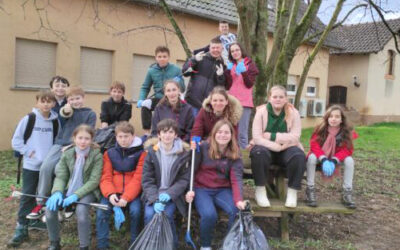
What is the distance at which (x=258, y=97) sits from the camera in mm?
6512

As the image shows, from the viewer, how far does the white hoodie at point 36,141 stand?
4.24 meters

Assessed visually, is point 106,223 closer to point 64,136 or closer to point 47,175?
point 47,175

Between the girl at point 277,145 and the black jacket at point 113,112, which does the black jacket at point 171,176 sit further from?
the black jacket at point 113,112

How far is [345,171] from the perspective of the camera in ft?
14.5

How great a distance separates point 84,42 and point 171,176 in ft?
26.8

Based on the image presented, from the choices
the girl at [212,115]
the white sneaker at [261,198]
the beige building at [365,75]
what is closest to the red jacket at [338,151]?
the white sneaker at [261,198]

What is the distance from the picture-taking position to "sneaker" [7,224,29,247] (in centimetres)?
416

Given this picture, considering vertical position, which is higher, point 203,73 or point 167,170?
point 203,73

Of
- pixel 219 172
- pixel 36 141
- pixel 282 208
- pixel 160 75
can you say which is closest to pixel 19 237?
pixel 36 141

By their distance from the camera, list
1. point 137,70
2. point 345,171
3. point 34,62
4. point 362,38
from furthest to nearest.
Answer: point 362,38
point 137,70
point 34,62
point 345,171

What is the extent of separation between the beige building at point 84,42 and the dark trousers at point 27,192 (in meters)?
5.07

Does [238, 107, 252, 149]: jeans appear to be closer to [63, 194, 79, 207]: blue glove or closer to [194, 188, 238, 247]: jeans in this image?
[194, 188, 238, 247]: jeans

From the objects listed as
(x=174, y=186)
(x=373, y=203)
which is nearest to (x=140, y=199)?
(x=174, y=186)

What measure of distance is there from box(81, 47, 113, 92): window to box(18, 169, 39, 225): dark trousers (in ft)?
23.6
